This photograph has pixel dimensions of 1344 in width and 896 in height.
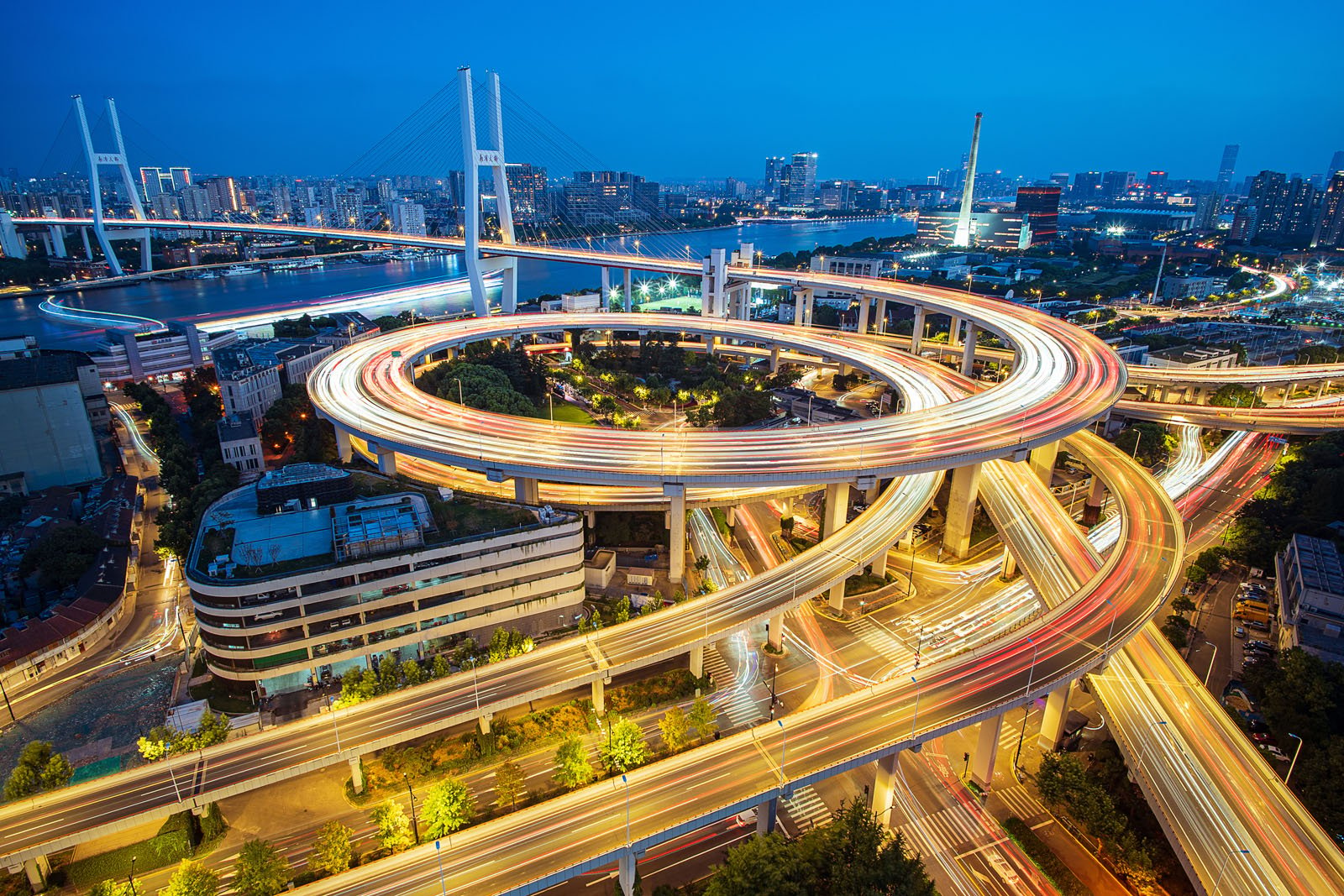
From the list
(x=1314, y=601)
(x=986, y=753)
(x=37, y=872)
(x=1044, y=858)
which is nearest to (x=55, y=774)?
(x=37, y=872)

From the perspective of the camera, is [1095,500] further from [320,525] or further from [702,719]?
[320,525]

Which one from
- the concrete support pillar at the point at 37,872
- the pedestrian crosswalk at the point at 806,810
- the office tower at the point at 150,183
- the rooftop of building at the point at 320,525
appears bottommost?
the pedestrian crosswalk at the point at 806,810

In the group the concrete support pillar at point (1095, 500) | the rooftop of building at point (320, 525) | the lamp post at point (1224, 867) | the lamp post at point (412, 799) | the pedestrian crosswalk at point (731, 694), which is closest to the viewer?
the lamp post at point (1224, 867)

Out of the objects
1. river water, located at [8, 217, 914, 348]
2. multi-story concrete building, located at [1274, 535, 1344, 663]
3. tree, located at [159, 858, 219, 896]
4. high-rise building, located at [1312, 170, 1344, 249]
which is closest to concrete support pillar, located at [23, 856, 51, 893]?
tree, located at [159, 858, 219, 896]

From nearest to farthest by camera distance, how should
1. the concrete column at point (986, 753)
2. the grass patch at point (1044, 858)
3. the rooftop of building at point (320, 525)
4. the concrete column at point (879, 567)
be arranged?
the grass patch at point (1044, 858), the concrete column at point (986, 753), the rooftop of building at point (320, 525), the concrete column at point (879, 567)

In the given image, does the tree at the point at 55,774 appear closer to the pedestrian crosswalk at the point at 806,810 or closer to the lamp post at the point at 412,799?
the lamp post at the point at 412,799

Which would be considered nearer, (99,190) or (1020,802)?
(1020,802)

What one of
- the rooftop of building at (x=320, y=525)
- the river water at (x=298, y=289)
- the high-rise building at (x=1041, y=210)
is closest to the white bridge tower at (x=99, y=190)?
the river water at (x=298, y=289)
